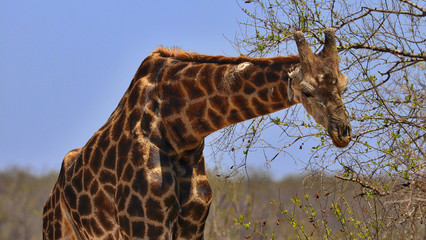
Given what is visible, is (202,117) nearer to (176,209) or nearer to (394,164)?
(176,209)

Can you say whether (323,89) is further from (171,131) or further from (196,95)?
(171,131)

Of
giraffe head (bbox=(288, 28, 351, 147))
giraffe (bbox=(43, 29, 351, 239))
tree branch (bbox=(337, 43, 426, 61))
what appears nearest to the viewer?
giraffe head (bbox=(288, 28, 351, 147))

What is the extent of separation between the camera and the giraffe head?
5.92 m

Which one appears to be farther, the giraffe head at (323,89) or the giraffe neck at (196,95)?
the giraffe neck at (196,95)

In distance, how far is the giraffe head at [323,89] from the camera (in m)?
5.92

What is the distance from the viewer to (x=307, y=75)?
6062 mm

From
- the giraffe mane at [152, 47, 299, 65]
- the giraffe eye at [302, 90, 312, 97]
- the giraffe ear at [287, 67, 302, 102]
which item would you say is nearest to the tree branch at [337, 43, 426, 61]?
the giraffe mane at [152, 47, 299, 65]

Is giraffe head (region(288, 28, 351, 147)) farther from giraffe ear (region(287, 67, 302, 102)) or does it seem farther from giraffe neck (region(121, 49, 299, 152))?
giraffe neck (region(121, 49, 299, 152))

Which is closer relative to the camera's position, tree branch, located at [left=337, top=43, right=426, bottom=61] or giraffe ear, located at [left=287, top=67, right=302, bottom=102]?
giraffe ear, located at [left=287, top=67, right=302, bottom=102]

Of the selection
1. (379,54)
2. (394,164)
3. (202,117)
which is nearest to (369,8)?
(379,54)

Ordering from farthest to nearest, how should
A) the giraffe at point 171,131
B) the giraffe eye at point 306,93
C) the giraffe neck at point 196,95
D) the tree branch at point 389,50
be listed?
the tree branch at point 389,50 < the giraffe neck at point 196,95 < the giraffe at point 171,131 < the giraffe eye at point 306,93

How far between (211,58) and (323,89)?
152cm

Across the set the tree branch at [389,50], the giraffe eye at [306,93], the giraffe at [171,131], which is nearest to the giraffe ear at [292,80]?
the giraffe at [171,131]

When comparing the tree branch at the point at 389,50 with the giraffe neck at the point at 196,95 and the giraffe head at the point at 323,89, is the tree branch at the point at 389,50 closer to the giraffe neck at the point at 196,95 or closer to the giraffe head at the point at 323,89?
the giraffe neck at the point at 196,95
